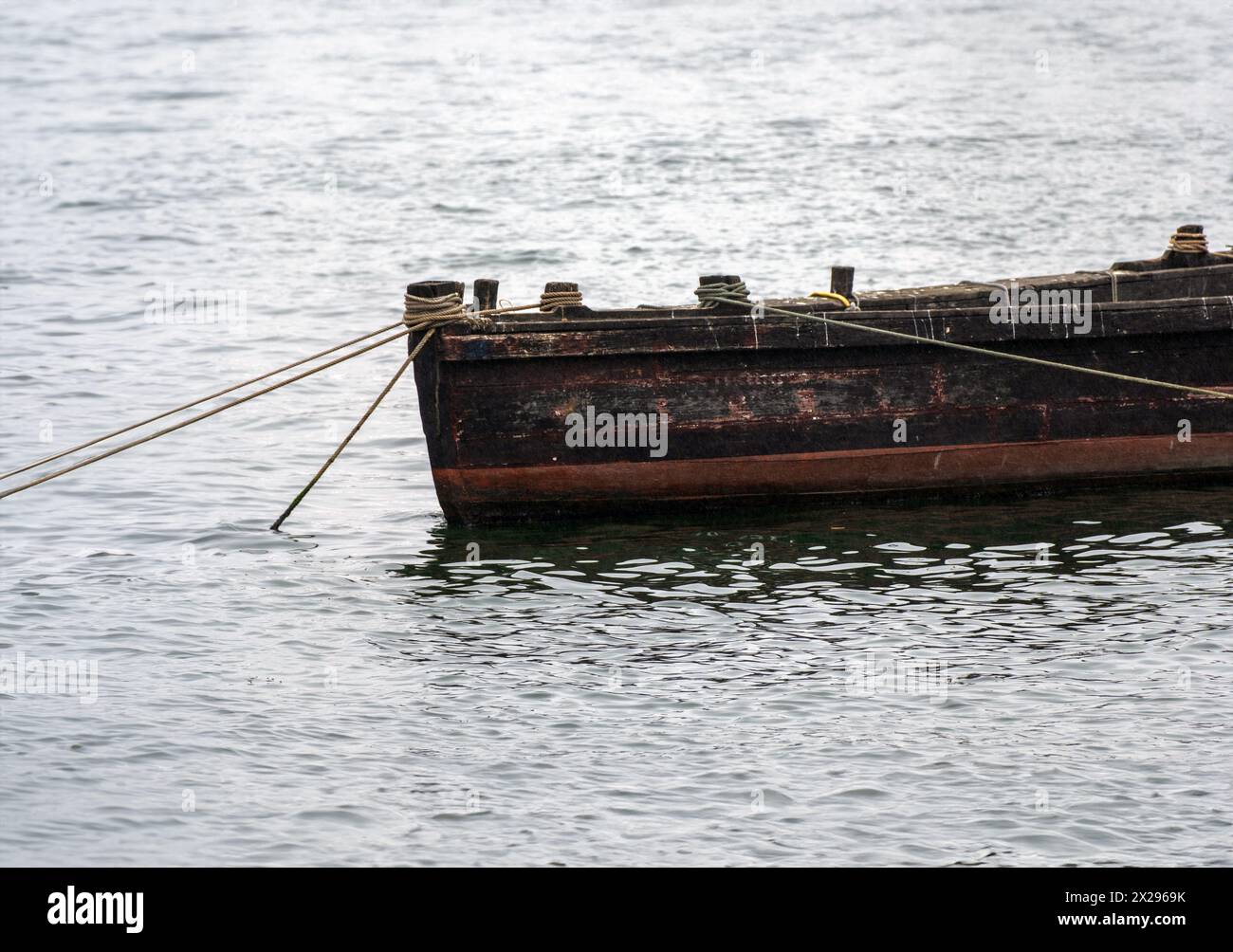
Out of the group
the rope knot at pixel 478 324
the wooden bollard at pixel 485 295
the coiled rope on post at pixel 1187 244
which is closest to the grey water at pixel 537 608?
the rope knot at pixel 478 324

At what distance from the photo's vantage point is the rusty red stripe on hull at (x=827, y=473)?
1153cm

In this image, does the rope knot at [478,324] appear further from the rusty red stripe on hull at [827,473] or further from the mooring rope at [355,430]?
the rusty red stripe on hull at [827,473]

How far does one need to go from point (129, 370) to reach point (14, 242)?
7119 mm

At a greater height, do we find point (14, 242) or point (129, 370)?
point (14, 242)

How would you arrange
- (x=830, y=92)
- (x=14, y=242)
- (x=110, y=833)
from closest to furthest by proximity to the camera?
(x=110, y=833) → (x=14, y=242) → (x=830, y=92)

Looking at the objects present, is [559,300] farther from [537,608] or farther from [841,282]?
[537,608]

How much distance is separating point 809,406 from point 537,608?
8.68 feet

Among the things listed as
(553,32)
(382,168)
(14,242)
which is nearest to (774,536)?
(14,242)

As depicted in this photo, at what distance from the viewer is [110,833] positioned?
24.3 feet

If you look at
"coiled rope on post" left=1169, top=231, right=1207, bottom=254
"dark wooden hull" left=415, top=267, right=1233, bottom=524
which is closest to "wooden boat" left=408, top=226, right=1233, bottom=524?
"dark wooden hull" left=415, top=267, right=1233, bottom=524

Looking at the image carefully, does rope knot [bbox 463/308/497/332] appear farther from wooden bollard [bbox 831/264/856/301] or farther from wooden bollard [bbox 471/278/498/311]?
wooden bollard [bbox 831/264/856/301]

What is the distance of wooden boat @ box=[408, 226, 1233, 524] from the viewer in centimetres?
1127

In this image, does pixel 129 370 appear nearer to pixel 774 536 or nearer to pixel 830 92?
pixel 774 536

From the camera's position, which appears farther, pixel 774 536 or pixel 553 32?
pixel 553 32
